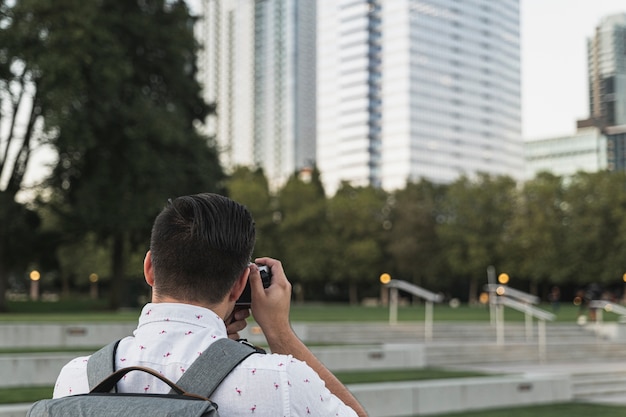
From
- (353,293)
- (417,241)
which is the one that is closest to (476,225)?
(417,241)

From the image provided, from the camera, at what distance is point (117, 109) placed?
94.8 feet

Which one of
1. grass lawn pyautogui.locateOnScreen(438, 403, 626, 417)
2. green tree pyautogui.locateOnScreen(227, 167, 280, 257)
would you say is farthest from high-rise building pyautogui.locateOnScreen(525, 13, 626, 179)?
grass lawn pyautogui.locateOnScreen(438, 403, 626, 417)

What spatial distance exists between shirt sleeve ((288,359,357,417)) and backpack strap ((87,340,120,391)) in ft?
1.38

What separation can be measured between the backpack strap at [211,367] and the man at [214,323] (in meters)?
→ 0.02

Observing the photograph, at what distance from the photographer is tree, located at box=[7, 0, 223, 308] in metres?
26.6

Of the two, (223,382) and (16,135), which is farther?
(16,135)

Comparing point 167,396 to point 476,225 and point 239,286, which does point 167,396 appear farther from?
point 476,225

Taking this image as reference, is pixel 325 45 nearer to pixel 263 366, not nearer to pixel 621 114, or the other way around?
pixel 621 114

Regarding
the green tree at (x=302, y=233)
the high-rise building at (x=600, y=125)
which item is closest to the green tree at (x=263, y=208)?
the green tree at (x=302, y=233)

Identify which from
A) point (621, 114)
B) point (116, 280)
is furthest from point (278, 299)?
point (621, 114)

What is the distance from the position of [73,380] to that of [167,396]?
0.34 metres

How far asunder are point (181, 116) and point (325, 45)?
143538 mm

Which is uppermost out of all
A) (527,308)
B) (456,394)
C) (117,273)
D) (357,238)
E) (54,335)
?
(357,238)

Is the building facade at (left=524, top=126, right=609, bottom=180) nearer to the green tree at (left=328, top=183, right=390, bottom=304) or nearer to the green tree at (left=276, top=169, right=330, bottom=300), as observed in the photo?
the green tree at (left=328, top=183, right=390, bottom=304)
